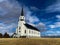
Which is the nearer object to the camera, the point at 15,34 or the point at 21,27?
the point at 15,34

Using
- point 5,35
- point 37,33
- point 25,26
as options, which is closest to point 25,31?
point 25,26

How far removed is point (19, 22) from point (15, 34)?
6.96 meters

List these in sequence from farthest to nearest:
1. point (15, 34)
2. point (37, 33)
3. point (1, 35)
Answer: point (37, 33)
point (15, 34)
point (1, 35)

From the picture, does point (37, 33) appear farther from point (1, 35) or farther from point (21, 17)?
point (1, 35)

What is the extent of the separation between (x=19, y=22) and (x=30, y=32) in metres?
6.49

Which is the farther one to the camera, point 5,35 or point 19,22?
point 19,22

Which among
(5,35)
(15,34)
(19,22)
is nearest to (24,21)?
(19,22)

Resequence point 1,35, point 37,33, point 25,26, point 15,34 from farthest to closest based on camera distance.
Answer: point 37,33 < point 25,26 < point 15,34 < point 1,35

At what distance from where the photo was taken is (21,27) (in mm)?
75875

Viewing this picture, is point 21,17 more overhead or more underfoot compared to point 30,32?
more overhead

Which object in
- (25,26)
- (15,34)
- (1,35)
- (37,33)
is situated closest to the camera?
(1,35)

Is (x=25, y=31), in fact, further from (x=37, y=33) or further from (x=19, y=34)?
(x=37, y=33)

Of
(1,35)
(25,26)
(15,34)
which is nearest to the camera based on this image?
(1,35)

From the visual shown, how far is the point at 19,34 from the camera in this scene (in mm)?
72875
